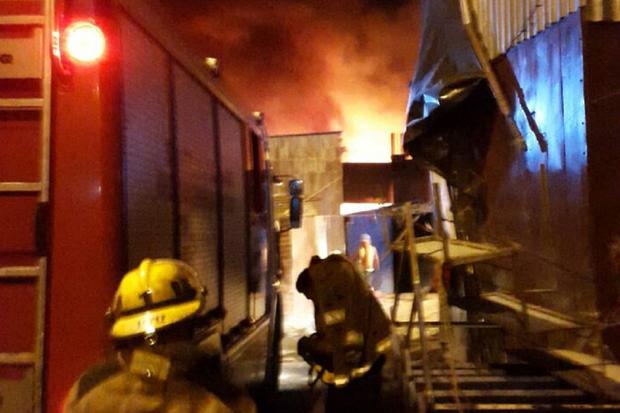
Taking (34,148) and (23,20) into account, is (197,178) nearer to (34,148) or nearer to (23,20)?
(34,148)

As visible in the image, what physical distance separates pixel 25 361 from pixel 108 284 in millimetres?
479

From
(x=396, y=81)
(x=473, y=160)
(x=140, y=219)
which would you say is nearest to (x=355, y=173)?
(x=396, y=81)

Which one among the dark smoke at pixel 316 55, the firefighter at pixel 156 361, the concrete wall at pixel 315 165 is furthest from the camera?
the dark smoke at pixel 316 55

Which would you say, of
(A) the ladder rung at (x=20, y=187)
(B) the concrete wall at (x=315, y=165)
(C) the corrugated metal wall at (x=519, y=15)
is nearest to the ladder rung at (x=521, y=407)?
(A) the ladder rung at (x=20, y=187)

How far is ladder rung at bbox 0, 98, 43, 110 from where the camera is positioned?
301cm

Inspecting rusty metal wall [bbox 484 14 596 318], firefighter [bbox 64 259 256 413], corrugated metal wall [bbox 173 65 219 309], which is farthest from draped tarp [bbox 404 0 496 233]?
firefighter [bbox 64 259 256 413]

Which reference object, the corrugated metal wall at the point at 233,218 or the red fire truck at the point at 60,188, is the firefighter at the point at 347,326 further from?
the red fire truck at the point at 60,188

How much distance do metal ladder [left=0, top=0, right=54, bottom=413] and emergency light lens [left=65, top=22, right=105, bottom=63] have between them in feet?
0.31

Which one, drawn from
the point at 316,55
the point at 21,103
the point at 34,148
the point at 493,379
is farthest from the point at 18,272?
the point at 316,55

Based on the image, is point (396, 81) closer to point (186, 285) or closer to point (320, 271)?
point (320, 271)

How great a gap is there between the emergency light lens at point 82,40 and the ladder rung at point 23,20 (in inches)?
5.8

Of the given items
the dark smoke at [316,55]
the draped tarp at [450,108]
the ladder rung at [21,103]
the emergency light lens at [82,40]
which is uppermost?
the dark smoke at [316,55]

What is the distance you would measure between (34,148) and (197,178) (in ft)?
5.21

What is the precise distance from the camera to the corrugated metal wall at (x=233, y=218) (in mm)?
5223
